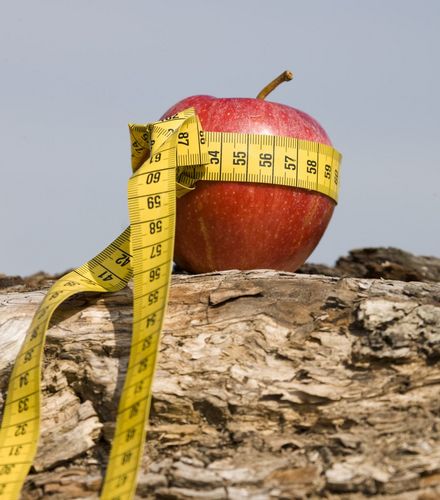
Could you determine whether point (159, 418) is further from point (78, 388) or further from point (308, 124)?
point (308, 124)

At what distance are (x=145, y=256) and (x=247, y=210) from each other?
0.72m

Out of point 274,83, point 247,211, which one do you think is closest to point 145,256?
point 247,211

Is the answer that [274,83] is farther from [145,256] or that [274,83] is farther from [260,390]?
[260,390]

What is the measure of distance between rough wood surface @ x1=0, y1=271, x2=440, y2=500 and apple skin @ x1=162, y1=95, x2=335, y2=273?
0.33 m

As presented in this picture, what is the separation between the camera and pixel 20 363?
379 cm

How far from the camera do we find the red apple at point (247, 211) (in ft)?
14.3

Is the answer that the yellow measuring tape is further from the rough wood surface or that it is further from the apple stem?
the apple stem

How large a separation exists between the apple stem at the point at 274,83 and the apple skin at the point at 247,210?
9.7 inches

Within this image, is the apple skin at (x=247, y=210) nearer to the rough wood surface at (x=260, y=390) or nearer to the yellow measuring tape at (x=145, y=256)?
the yellow measuring tape at (x=145, y=256)

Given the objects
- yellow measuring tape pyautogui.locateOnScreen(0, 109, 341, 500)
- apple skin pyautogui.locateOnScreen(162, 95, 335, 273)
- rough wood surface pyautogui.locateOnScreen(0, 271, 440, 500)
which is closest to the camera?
rough wood surface pyautogui.locateOnScreen(0, 271, 440, 500)

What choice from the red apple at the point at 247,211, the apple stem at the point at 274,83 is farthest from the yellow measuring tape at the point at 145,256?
the apple stem at the point at 274,83

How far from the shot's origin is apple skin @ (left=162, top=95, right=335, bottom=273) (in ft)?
14.3

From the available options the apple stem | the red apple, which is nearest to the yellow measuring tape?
the red apple

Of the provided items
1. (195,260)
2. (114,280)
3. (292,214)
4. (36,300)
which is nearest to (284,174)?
(292,214)
